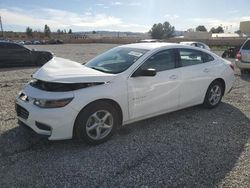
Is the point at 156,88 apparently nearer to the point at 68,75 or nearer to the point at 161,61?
the point at 161,61

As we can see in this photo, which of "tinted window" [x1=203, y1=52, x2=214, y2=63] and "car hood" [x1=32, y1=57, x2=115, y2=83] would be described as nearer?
"car hood" [x1=32, y1=57, x2=115, y2=83]

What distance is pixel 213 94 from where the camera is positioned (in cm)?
598

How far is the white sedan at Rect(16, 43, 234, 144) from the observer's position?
12.4 ft

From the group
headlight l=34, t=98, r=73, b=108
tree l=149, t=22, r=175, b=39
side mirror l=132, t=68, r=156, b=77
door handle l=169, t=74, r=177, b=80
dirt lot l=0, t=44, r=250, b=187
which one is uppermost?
tree l=149, t=22, r=175, b=39

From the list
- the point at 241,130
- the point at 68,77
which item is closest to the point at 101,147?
the point at 68,77

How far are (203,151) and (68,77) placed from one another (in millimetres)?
2263

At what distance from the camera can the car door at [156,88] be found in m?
4.42

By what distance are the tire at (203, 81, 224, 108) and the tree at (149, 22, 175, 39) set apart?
10486cm

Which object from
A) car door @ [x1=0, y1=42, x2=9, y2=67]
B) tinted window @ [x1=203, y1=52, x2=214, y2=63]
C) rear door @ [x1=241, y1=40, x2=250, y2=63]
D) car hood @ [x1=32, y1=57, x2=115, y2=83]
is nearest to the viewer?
car hood @ [x1=32, y1=57, x2=115, y2=83]

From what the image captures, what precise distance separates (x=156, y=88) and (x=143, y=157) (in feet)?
4.43

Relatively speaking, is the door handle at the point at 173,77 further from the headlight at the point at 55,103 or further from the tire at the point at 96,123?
the headlight at the point at 55,103

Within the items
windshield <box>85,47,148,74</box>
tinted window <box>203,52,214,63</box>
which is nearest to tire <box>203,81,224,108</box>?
tinted window <box>203,52,214,63</box>

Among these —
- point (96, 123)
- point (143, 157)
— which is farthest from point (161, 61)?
point (143, 157)

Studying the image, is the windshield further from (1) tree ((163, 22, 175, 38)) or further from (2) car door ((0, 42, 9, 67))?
(1) tree ((163, 22, 175, 38))
